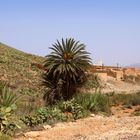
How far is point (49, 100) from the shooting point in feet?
89.8

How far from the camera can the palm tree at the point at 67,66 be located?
87.1 feet

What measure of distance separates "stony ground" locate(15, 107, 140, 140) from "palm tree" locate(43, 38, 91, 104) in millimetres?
9098

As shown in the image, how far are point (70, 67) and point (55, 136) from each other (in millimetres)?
12715

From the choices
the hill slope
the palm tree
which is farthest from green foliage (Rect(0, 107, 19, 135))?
the hill slope

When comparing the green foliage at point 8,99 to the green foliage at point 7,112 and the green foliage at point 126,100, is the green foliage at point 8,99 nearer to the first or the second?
the green foliage at point 7,112

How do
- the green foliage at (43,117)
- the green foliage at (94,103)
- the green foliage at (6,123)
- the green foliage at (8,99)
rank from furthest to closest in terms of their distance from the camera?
1. the green foliage at (94,103)
2. the green foliage at (43,117)
3. the green foliage at (8,99)
4. the green foliage at (6,123)

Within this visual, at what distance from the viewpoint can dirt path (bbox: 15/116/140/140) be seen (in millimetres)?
13617

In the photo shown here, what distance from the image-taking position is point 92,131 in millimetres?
14984

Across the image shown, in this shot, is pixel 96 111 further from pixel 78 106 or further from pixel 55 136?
pixel 55 136

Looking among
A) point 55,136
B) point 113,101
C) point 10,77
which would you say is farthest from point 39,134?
point 10,77

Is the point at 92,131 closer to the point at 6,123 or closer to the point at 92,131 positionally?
the point at 92,131

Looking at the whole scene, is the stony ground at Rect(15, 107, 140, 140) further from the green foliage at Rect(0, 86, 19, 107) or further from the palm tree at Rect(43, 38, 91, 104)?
the palm tree at Rect(43, 38, 91, 104)

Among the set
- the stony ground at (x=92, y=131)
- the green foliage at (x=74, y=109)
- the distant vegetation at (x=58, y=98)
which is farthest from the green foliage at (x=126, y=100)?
the stony ground at (x=92, y=131)

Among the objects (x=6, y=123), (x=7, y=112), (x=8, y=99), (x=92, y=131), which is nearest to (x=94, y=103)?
(x=92, y=131)
